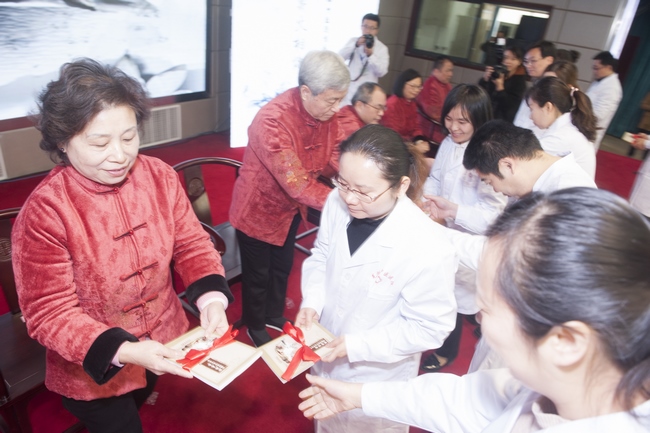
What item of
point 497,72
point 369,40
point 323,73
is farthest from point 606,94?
point 323,73

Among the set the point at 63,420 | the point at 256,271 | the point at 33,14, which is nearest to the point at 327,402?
the point at 256,271

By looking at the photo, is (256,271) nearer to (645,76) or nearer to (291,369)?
(291,369)

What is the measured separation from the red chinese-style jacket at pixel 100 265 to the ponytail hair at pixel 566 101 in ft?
7.53

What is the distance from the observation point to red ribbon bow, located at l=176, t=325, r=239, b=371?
4.18 feet

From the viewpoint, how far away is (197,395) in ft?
7.25

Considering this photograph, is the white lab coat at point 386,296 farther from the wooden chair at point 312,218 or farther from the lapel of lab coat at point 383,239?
the wooden chair at point 312,218

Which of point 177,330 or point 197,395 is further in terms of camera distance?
point 197,395

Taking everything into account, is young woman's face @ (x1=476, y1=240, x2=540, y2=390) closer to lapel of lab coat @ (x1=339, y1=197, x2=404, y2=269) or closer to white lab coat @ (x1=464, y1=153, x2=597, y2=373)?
lapel of lab coat @ (x1=339, y1=197, x2=404, y2=269)

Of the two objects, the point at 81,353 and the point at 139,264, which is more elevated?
the point at 139,264

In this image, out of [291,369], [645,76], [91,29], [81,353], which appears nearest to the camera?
[81,353]

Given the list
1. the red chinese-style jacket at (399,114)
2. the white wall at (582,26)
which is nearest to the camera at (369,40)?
the red chinese-style jacket at (399,114)

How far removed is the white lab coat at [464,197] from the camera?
2.13 meters

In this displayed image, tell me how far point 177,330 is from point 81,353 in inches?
15.6

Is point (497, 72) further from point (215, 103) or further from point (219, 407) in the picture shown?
point (219, 407)
